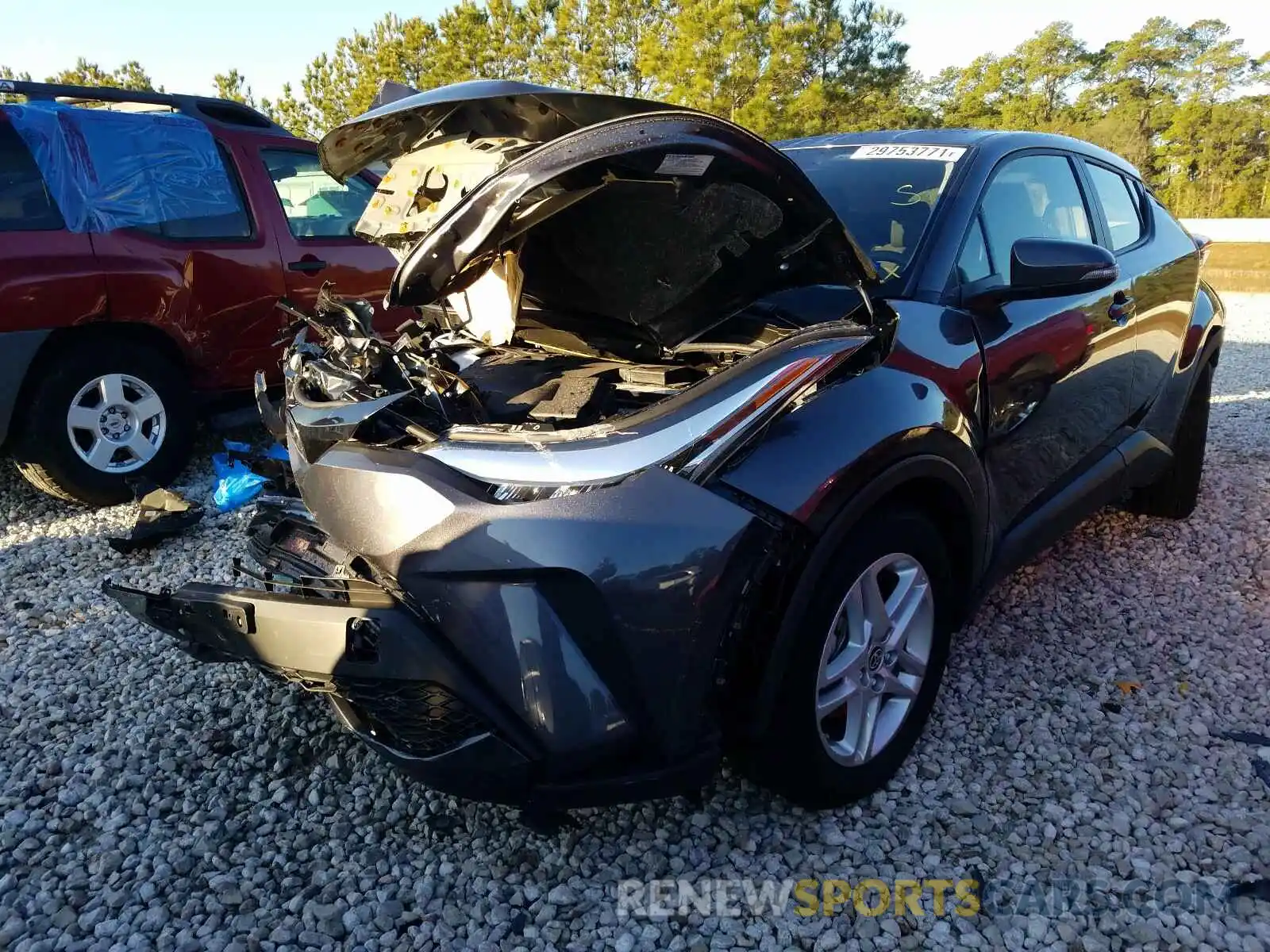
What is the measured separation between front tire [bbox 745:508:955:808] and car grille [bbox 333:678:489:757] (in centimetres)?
70

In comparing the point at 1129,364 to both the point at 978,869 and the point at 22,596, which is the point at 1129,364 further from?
the point at 22,596

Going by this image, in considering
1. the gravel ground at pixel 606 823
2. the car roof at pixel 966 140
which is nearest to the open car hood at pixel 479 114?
the car roof at pixel 966 140

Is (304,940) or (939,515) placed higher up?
(939,515)

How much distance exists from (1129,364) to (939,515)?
1.45 meters

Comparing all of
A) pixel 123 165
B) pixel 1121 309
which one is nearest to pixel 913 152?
pixel 1121 309

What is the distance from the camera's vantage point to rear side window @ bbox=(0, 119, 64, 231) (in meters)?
4.14

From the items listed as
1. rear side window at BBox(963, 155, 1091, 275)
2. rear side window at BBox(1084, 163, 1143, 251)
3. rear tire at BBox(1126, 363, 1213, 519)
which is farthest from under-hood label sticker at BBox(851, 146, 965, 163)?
rear tire at BBox(1126, 363, 1213, 519)

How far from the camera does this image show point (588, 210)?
2.27m

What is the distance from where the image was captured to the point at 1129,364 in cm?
331

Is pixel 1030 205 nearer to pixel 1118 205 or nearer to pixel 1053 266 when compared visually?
pixel 1053 266

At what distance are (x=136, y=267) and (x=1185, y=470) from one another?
537cm

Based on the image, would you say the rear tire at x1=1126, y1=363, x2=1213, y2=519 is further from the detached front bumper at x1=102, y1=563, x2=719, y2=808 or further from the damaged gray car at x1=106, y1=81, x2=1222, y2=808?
the detached front bumper at x1=102, y1=563, x2=719, y2=808

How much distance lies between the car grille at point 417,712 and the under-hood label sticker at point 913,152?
2.36 meters

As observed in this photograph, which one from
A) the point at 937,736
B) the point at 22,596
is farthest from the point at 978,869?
the point at 22,596
